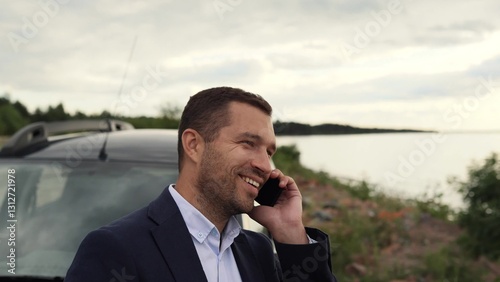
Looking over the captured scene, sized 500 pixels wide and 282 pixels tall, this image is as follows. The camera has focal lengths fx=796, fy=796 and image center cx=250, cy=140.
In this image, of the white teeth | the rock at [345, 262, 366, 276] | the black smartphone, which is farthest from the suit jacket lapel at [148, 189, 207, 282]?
the rock at [345, 262, 366, 276]

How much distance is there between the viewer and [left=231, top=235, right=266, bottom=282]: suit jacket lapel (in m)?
2.22

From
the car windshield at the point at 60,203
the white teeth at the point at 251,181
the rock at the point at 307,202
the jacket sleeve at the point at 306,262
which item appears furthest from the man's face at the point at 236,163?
the rock at the point at 307,202

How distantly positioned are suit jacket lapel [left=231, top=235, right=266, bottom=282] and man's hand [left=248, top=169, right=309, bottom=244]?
5.0 inches

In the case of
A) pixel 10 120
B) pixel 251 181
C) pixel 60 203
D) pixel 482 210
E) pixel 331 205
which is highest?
pixel 251 181

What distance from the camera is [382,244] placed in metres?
9.26

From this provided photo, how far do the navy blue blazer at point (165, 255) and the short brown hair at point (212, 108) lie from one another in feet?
0.66

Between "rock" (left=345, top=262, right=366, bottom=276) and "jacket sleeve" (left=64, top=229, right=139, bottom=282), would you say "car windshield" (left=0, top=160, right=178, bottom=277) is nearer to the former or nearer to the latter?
"jacket sleeve" (left=64, top=229, right=139, bottom=282)

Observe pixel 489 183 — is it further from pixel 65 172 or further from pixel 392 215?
pixel 65 172

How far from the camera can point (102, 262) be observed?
1.95 m

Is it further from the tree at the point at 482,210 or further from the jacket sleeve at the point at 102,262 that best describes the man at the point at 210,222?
the tree at the point at 482,210

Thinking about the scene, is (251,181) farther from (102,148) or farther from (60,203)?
(102,148)

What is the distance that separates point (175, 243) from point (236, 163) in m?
0.27

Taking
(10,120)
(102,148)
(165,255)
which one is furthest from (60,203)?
(10,120)

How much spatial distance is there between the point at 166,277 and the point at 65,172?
247 cm
